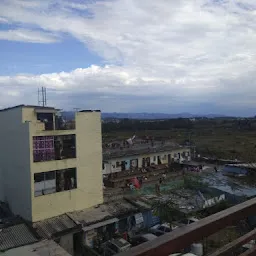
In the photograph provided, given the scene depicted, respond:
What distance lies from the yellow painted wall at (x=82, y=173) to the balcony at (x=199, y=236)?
1416 centimetres

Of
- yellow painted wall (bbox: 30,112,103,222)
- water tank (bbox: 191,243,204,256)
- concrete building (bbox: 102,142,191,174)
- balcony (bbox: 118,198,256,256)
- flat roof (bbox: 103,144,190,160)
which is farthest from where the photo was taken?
flat roof (bbox: 103,144,190,160)

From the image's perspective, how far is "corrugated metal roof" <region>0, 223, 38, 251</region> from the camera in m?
12.7

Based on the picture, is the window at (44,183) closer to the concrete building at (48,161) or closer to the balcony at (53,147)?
the concrete building at (48,161)

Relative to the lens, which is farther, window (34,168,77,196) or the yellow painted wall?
the yellow painted wall

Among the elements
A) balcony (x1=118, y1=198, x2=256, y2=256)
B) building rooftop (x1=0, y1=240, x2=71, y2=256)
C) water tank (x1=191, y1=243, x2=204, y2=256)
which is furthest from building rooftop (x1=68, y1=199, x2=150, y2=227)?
balcony (x1=118, y1=198, x2=256, y2=256)

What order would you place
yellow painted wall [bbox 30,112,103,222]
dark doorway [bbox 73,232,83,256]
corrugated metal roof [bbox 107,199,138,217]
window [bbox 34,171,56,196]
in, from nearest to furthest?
1. dark doorway [bbox 73,232,83,256]
2. window [bbox 34,171,56,196]
3. yellow painted wall [bbox 30,112,103,222]
4. corrugated metal roof [bbox 107,199,138,217]

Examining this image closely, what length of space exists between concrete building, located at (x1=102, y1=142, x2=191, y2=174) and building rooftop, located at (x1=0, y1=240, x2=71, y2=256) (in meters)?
14.2

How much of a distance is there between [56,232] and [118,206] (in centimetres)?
428

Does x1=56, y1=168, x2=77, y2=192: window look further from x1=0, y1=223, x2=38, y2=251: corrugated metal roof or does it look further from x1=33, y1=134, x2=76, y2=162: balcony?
x1=0, y1=223, x2=38, y2=251: corrugated metal roof

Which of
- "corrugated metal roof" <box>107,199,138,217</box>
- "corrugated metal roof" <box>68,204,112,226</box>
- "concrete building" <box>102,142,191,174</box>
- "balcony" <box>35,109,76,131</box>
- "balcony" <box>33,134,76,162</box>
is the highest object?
"balcony" <box>35,109,76,131</box>

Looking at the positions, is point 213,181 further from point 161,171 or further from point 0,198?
point 0,198

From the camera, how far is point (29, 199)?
50.3 feet

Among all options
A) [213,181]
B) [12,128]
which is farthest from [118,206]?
[213,181]

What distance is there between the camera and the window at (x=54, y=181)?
15398 mm
